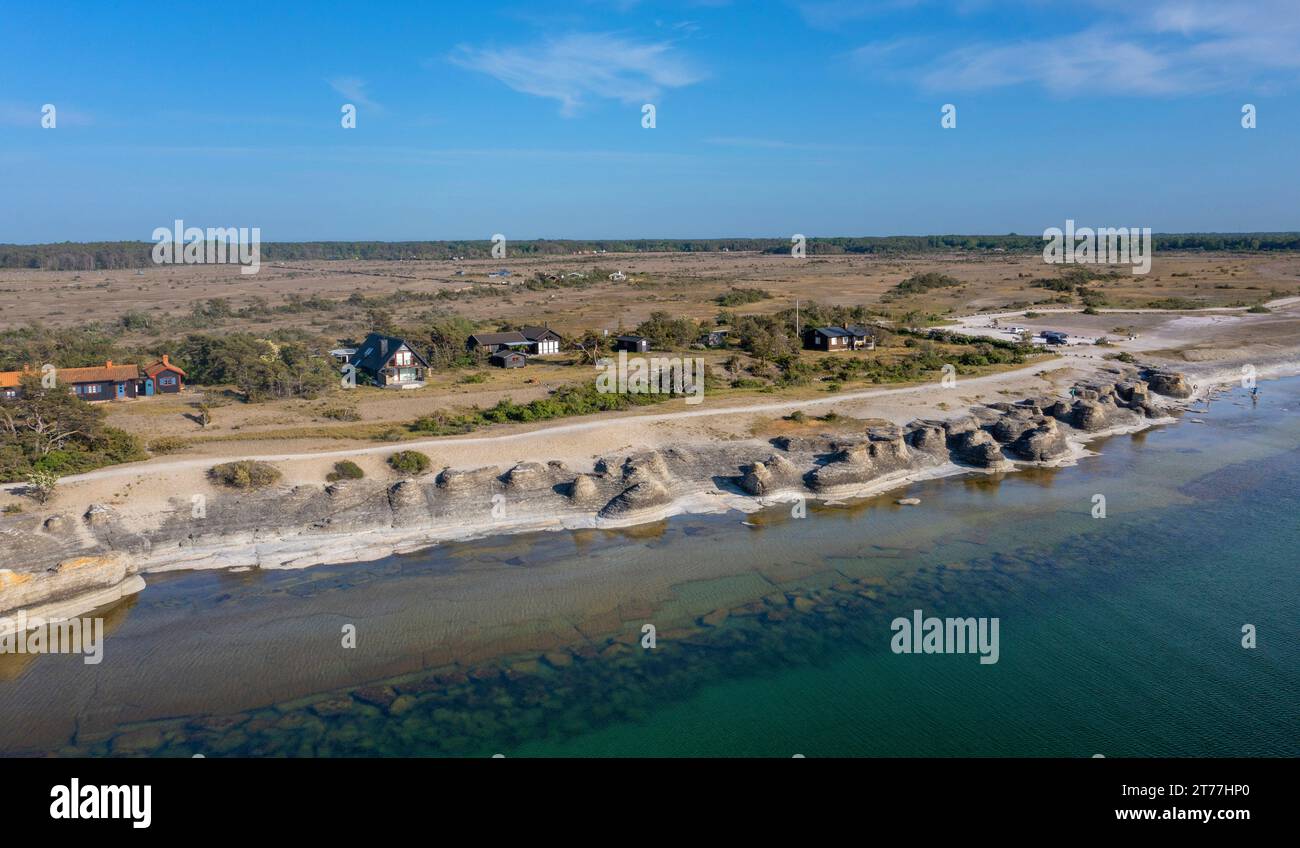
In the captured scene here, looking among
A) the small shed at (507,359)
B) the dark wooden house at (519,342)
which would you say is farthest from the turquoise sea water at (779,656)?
the dark wooden house at (519,342)

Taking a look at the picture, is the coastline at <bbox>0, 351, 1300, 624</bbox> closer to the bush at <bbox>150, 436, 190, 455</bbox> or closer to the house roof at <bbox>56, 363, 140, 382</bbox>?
the bush at <bbox>150, 436, 190, 455</bbox>

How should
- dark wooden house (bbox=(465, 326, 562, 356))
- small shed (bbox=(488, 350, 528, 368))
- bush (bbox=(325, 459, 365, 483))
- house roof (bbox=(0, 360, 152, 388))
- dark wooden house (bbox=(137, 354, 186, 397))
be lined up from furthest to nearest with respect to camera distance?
1. dark wooden house (bbox=(465, 326, 562, 356))
2. small shed (bbox=(488, 350, 528, 368))
3. dark wooden house (bbox=(137, 354, 186, 397))
4. house roof (bbox=(0, 360, 152, 388))
5. bush (bbox=(325, 459, 365, 483))

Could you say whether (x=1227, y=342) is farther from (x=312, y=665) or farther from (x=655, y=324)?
(x=312, y=665)

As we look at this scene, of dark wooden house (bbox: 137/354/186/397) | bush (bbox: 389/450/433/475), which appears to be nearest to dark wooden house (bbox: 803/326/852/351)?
bush (bbox: 389/450/433/475)

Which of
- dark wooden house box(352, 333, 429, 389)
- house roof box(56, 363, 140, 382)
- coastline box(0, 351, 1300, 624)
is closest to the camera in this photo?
coastline box(0, 351, 1300, 624)

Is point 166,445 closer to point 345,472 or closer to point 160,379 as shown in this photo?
point 345,472
